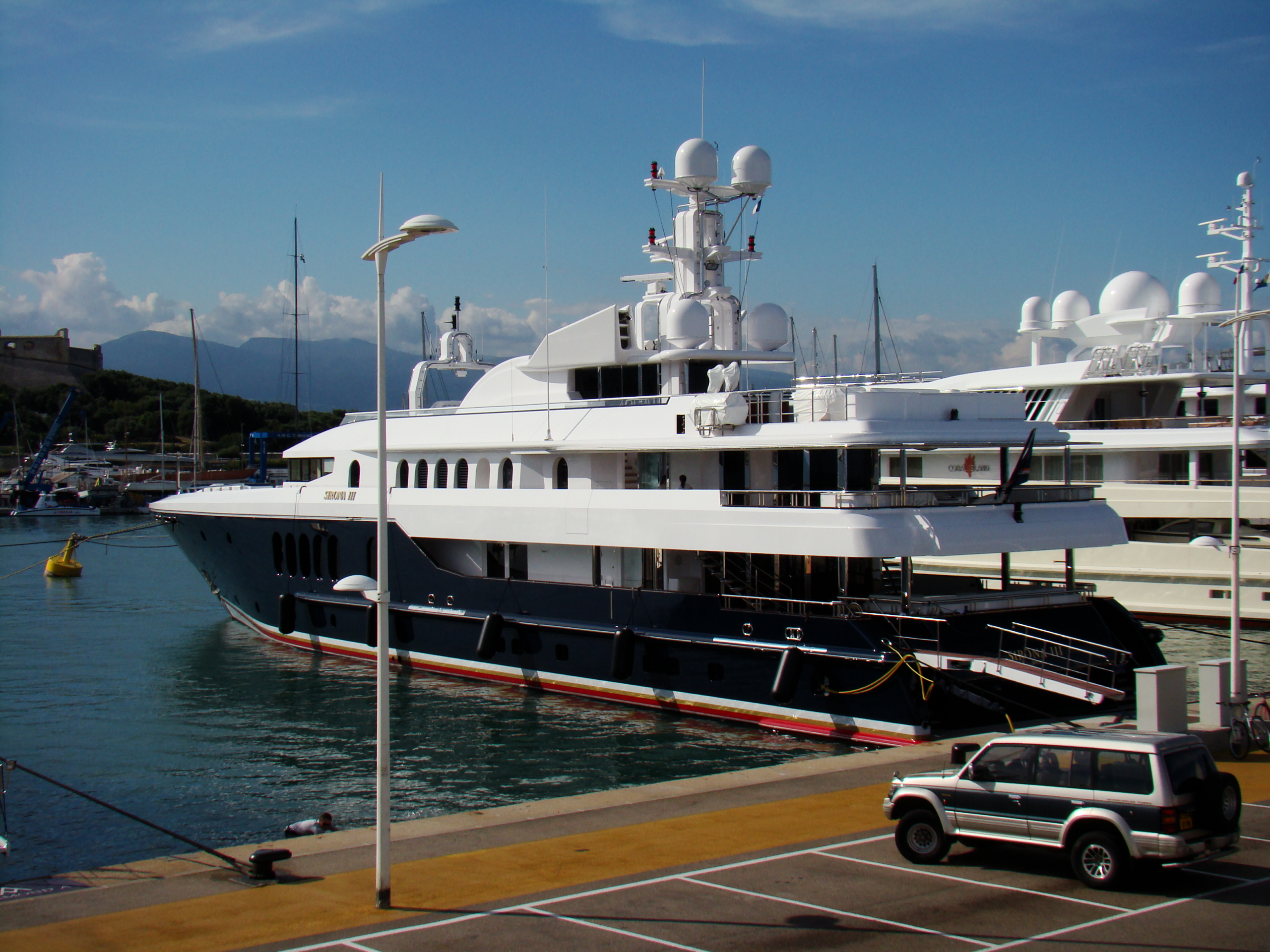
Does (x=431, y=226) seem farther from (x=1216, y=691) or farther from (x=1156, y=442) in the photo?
(x=1156, y=442)

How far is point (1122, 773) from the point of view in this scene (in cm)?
880

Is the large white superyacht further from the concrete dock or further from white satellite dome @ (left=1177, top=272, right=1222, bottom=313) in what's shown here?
the concrete dock

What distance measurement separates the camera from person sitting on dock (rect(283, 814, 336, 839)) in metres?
12.8

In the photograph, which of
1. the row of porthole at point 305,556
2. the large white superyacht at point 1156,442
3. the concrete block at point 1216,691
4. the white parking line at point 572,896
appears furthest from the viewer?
the large white superyacht at point 1156,442

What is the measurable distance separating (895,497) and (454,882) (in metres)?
9.75

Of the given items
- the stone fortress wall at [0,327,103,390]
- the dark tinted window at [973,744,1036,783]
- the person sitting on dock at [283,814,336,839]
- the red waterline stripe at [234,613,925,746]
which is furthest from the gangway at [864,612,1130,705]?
the stone fortress wall at [0,327,103,390]

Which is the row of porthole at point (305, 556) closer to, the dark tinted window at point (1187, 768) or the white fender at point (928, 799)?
the white fender at point (928, 799)

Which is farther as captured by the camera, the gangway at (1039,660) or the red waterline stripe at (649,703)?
the red waterline stripe at (649,703)

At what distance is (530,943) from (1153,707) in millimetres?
8404

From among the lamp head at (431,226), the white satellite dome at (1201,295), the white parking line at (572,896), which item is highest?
the white satellite dome at (1201,295)

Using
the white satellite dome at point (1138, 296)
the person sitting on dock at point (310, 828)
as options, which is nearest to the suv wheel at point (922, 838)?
the person sitting on dock at point (310, 828)

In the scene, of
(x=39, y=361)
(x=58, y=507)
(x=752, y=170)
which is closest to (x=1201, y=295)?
(x=752, y=170)

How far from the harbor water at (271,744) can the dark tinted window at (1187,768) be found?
306 inches

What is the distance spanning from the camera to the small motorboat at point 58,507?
87062 millimetres
